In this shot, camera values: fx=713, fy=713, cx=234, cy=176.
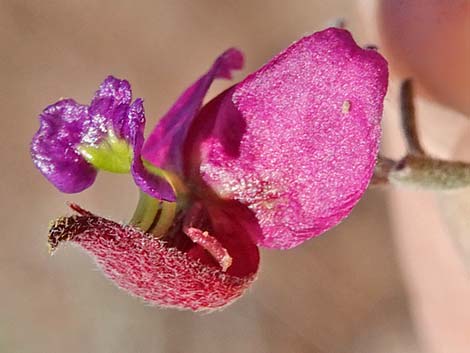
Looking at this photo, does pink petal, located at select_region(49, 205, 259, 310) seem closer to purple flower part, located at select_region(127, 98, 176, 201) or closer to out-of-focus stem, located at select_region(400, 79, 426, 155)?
purple flower part, located at select_region(127, 98, 176, 201)

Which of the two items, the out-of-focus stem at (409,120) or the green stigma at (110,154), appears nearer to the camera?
the green stigma at (110,154)

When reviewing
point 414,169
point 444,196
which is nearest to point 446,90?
point 444,196

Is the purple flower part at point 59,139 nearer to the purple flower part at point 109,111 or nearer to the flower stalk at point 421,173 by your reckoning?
the purple flower part at point 109,111

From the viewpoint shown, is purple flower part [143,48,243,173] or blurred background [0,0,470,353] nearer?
purple flower part [143,48,243,173]

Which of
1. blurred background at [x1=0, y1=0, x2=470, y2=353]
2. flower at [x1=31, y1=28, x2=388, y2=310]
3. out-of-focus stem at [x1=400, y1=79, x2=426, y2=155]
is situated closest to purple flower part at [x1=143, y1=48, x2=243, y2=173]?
flower at [x1=31, y1=28, x2=388, y2=310]

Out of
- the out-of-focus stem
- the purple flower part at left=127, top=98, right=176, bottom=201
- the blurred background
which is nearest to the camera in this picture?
the purple flower part at left=127, top=98, right=176, bottom=201

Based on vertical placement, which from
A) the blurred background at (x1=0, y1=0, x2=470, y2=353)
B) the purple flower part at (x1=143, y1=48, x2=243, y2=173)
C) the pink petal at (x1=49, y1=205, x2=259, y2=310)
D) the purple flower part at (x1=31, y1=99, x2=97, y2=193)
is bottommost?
the blurred background at (x1=0, y1=0, x2=470, y2=353)

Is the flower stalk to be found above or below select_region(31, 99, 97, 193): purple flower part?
below

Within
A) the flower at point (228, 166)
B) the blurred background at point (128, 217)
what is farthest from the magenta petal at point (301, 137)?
the blurred background at point (128, 217)
